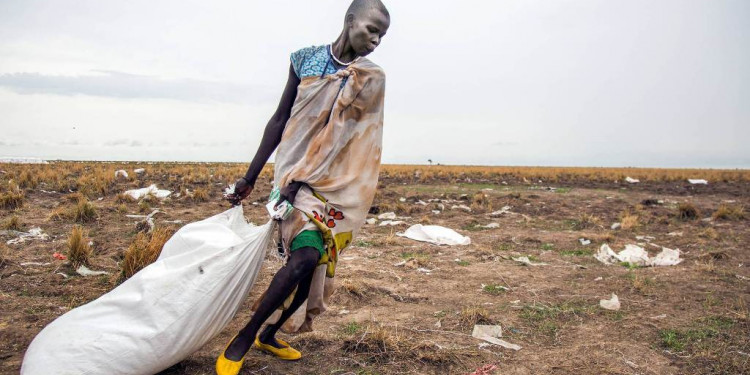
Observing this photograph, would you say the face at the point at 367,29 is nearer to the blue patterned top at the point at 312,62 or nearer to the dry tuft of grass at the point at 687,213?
the blue patterned top at the point at 312,62

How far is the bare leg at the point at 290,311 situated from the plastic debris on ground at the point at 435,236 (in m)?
3.89

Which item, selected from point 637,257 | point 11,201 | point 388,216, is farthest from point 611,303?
point 11,201

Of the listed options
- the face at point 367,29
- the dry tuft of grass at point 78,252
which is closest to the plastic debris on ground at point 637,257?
the face at point 367,29

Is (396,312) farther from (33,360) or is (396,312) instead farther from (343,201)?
(33,360)

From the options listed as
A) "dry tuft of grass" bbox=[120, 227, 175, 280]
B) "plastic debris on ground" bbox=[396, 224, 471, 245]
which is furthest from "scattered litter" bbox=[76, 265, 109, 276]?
"plastic debris on ground" bbox=[396, 224, 471, 245]

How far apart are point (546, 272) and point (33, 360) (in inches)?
166

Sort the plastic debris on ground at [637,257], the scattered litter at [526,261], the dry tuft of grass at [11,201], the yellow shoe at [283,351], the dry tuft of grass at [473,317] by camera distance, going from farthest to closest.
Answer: the dry tuft of grass at [11,201] < the plastic debris on ground at [637,257] < the scattered litter at [526,261] < the dry tuft of grass at [473,317] < the yellow shoe at [283,351]

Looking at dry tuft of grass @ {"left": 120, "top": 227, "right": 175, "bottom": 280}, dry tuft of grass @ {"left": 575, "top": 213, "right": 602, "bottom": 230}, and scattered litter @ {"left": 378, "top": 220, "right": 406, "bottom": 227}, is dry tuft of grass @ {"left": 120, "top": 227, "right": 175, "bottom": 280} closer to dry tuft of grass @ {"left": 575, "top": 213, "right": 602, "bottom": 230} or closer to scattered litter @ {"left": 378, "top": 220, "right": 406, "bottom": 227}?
scattered litter @ {"left": 378, "top": 220, "right": 406, "bottom": 227}

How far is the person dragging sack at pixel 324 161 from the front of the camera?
2057 millimetres

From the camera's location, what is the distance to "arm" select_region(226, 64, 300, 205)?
229cm

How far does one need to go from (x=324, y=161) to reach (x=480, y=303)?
209 cm

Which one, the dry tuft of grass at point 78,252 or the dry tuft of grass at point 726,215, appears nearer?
the dry tuft of grass at point 78,252

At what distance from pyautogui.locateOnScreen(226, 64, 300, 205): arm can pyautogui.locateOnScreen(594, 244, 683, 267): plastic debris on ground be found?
4335 millimetres

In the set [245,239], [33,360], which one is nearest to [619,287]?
[245,239]
